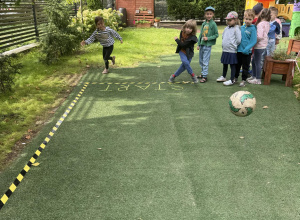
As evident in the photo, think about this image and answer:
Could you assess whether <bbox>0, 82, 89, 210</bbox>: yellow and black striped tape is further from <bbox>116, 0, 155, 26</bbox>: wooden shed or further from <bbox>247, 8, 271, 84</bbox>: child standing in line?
<bbox>116, 0, 155, 26</bbox>: wooden shed

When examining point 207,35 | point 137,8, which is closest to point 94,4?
point 137,8

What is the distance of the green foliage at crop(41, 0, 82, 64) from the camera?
379 inches

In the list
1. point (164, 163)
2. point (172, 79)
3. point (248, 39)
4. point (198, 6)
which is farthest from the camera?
point (198, 6)

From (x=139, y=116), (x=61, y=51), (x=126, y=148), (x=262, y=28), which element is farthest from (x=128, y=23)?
(x=126, y=148)

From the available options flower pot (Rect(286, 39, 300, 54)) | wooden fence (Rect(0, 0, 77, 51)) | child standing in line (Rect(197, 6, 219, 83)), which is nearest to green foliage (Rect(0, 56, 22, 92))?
wooden fence (Rect(0, 0, 77, 51))

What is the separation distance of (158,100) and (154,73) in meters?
2.59

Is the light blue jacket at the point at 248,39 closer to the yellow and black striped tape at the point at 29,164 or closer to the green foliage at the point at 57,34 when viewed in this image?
the yellow and black striped tape at the point at 29,164

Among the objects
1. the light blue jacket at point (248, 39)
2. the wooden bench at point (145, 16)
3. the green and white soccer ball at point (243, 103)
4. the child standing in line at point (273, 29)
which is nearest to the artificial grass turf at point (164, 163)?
the green and white soccer ball at point (243, 103)

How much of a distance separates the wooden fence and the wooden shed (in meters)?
8.84

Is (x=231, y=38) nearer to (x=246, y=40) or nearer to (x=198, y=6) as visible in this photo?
(x=246, y=40)

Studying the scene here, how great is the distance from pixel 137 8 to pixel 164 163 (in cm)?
1966

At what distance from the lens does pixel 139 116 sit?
5.75 metres

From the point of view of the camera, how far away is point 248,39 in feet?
23.0

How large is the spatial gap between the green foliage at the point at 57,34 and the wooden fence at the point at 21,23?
69 centimetres
